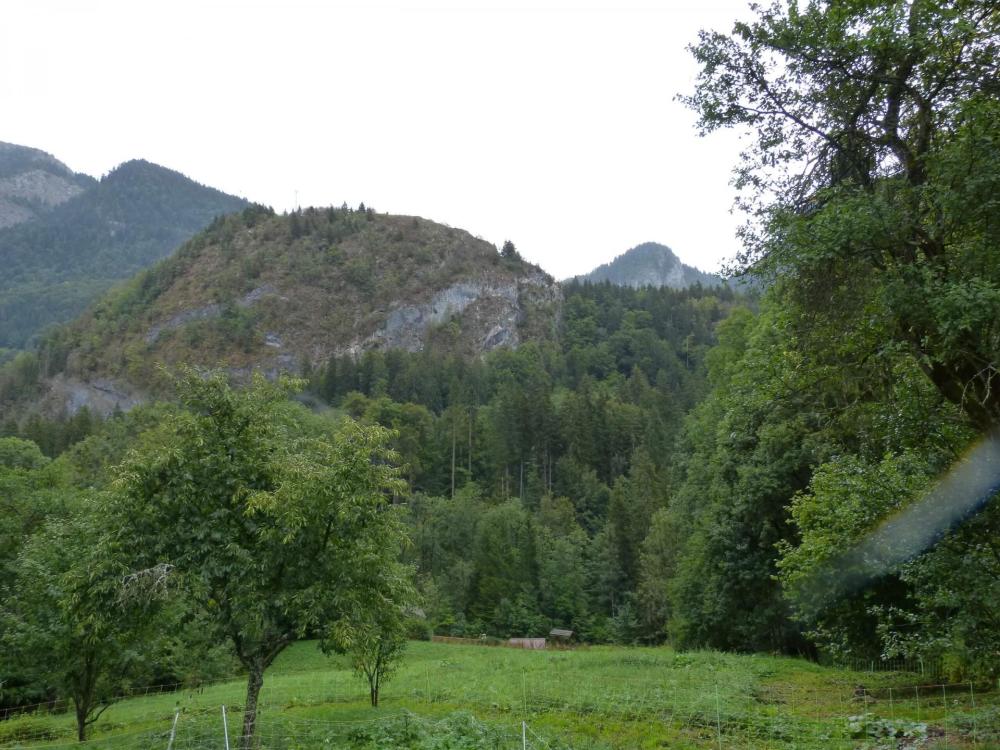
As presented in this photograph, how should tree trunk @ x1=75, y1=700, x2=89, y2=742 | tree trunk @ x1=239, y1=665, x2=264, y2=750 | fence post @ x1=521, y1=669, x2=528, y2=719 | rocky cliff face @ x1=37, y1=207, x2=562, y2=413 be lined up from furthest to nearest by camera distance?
rocky cliff face @ x1=37, y1=207, x2=562, y2=413 → tree trunk @ x1=75, y1=700, x2=89, y2=742 → fence post @ x1=521, y1=669, x2=528, y2=719 → tree trunk @ x1=239, y1=665, x2=264, y2=750

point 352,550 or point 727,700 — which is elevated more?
point 352,550

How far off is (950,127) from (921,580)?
7.27m

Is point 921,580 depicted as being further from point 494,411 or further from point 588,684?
point 494,411

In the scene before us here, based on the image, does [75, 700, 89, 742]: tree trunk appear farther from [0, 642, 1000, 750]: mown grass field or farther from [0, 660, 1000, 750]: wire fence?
[0, 660, 1000, 750]: wire fence

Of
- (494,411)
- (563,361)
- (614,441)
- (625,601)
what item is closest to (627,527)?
(625,601)

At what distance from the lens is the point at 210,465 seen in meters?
13.8

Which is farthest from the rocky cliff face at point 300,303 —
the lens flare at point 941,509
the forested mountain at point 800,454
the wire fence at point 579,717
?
the lens flare at point 941,509

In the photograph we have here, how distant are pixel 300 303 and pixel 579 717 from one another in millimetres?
149080

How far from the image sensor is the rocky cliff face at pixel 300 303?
140m

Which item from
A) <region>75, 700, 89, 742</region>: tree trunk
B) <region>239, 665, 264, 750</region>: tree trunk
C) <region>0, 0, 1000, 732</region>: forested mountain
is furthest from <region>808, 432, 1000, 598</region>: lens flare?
<region>75, 700, 89, 742</region>: tree trunk

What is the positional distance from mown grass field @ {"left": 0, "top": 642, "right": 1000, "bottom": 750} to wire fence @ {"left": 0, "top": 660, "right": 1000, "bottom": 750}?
0.05 metres

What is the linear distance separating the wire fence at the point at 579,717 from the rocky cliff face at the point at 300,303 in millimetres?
118580

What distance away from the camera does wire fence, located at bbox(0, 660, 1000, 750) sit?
43.5ft

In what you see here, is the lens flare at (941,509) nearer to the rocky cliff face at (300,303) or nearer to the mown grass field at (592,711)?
the mown grass field at (592,711)
